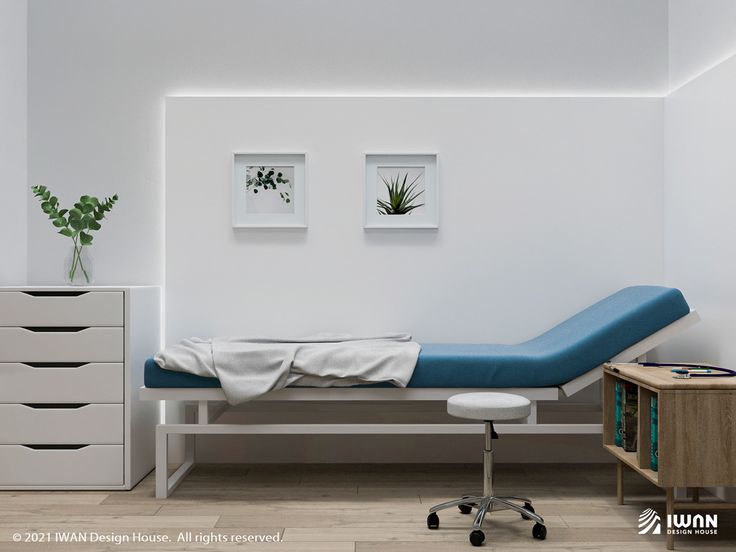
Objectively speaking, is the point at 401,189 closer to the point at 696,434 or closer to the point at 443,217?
the point at 443,217

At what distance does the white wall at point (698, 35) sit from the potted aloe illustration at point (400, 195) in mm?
1363

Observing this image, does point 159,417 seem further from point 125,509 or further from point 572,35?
→ point 572,35

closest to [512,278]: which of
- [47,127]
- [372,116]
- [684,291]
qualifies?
[684,291]

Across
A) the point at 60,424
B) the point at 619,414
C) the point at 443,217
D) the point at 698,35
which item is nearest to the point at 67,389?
the point at 60,424

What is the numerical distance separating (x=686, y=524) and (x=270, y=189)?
7.61 ft

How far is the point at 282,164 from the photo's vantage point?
11.7 feet

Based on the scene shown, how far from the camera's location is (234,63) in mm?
3621

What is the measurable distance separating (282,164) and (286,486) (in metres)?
1.54

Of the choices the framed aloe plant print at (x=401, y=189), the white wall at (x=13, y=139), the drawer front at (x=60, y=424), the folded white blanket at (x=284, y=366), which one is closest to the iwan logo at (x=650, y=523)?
the folded white blanket at (x=284, y=366)

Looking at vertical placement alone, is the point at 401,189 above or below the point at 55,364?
above

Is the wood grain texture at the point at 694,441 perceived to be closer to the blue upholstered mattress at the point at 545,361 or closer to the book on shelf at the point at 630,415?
the book on shelf at the point at 630,415

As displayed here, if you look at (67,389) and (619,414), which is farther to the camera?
(67,389)

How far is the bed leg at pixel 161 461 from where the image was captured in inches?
114

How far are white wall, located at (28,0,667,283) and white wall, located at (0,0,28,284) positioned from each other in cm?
6
